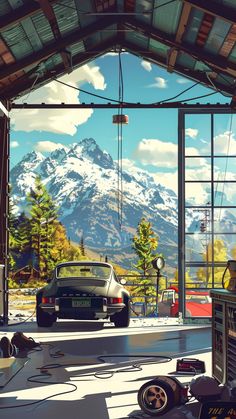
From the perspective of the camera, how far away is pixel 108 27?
12.6 m

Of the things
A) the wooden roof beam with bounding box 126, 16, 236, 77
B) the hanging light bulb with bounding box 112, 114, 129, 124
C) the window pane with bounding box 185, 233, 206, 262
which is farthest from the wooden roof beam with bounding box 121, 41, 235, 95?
the window pane with bounding box 185, 233, 206, 262

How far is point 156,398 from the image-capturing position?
15.6ft

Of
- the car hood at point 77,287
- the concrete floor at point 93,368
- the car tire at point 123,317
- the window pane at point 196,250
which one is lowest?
the concrete floor at point 93,368

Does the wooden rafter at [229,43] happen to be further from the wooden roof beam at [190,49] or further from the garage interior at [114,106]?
the wooden roof beam at [190,49]

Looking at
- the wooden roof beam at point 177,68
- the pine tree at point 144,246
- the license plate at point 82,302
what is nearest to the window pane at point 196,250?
the license plate at point 82,302

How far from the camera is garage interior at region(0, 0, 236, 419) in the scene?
17.7 ft

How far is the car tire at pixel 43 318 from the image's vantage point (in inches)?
485

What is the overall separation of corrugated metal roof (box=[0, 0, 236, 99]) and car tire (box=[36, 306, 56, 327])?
172 inches

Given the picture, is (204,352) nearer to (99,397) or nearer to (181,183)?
(99,397)

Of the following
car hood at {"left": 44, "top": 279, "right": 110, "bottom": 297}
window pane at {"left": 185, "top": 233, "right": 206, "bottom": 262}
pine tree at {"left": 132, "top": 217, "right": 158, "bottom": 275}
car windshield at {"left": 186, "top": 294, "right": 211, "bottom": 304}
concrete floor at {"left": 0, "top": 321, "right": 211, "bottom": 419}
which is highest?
pine tree at {"left": 132, "top": 217, "right": 158, "bottom": 275}

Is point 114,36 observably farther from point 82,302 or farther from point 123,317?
point 123,317

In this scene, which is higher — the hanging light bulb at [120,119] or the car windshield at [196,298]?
the hanging light bulb at [120,119]

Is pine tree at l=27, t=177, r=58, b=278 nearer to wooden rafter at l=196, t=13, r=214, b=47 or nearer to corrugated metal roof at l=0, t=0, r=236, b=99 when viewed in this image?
corrugated metal roof at l=0, t=0, r=236, b=99

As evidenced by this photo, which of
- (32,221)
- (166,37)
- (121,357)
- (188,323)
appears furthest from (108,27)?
(32,221)
